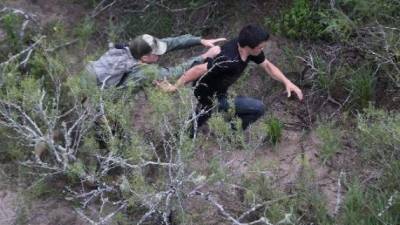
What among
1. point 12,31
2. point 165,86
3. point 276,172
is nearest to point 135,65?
point 165,86

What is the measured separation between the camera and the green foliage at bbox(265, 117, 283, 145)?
4.89 m

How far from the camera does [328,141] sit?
4.50 meters

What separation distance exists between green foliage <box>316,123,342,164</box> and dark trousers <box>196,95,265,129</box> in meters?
0.48

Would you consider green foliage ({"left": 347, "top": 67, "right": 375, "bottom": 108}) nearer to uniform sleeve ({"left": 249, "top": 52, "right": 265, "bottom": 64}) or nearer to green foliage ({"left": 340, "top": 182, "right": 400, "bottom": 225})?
uniform sleeve ({"left": 249, "top": 52, "right": 265, "bottom": 64})

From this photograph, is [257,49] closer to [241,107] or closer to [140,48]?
[241,107]

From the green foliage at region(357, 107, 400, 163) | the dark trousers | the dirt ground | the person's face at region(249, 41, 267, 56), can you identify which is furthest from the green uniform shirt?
the green foliage at region(357, 107, 400, 163)

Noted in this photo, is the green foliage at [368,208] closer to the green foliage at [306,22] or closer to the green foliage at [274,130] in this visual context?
the green foliage at [274,130]

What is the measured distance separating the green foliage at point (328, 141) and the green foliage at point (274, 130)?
1.04 feet

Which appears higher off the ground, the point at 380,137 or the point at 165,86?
the point at 165,86

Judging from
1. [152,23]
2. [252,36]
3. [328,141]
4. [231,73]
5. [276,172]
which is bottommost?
[276,172]

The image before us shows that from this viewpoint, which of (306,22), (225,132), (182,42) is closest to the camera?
(225,132)

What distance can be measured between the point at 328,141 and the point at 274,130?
523mm

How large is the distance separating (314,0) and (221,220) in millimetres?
2058

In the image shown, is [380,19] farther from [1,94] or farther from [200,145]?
[1,94]
